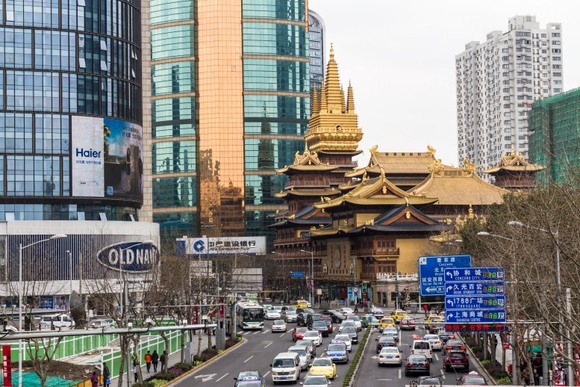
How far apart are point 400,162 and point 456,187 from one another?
12.4m

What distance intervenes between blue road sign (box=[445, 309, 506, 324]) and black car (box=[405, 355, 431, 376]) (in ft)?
46.6

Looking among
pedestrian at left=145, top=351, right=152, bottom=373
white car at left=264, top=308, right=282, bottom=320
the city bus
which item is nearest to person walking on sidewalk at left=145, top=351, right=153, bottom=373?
pedestrian at left=145, top=351, right=152, bottom=373

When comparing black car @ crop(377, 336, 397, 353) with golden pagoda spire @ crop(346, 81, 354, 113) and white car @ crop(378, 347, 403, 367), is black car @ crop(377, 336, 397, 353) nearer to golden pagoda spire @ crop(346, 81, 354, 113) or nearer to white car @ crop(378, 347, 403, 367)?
white car @ crop(378, 347, 403, 367)

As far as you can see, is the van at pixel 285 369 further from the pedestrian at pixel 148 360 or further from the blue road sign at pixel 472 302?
the blue road sign at pixel 472 302

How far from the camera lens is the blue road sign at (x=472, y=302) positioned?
44219 mm

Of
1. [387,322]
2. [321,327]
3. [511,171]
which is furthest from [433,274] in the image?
[511,171]

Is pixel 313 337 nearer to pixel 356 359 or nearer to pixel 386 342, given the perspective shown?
Answer: pixel 386 342

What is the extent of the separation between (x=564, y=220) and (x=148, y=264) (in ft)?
184

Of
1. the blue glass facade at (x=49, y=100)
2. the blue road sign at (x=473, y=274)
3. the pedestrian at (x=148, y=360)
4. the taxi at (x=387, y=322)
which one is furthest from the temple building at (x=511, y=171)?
the blue road sign at (x=473, y=274)

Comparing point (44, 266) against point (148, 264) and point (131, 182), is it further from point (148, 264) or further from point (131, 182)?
point (131, 182)

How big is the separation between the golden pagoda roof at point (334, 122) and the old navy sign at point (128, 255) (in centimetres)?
6643

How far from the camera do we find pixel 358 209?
13475 cm

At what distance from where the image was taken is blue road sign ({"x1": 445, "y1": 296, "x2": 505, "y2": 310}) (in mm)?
44219

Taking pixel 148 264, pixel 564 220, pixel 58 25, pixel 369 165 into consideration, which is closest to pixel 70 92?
pixel 58 25
